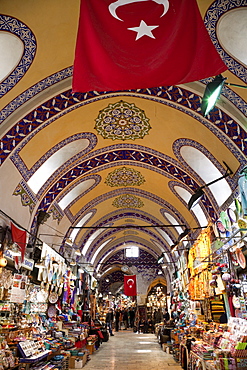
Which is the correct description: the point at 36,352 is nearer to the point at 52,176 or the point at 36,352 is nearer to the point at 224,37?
the point at 52,176

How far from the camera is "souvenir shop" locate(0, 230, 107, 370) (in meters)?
7.01

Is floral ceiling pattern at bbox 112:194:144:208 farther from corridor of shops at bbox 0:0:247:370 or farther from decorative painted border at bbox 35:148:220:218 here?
Result: decorative painted border at bbox 35:148:220:218

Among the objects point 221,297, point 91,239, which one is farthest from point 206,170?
point 91,239

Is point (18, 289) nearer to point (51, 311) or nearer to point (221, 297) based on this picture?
point (51, 311)

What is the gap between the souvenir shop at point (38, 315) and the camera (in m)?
7.01

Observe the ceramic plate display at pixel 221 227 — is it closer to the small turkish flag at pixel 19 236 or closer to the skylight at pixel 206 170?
the skylight at pixel 206 170

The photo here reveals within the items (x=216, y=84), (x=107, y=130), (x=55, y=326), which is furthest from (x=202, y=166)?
(x=55, y=326)

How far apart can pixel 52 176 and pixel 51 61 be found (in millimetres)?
4221

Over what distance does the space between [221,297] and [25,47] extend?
812cm

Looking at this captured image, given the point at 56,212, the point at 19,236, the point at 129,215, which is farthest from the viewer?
the point at 129,215

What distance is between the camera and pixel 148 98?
7.06 metres

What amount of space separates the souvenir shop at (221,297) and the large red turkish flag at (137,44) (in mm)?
3704

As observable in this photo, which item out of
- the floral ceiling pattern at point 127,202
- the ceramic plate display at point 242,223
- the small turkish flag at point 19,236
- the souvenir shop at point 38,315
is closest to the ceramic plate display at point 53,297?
the souvenir shop at point 38,315

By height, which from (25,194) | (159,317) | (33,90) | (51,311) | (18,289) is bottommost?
(159,317)
